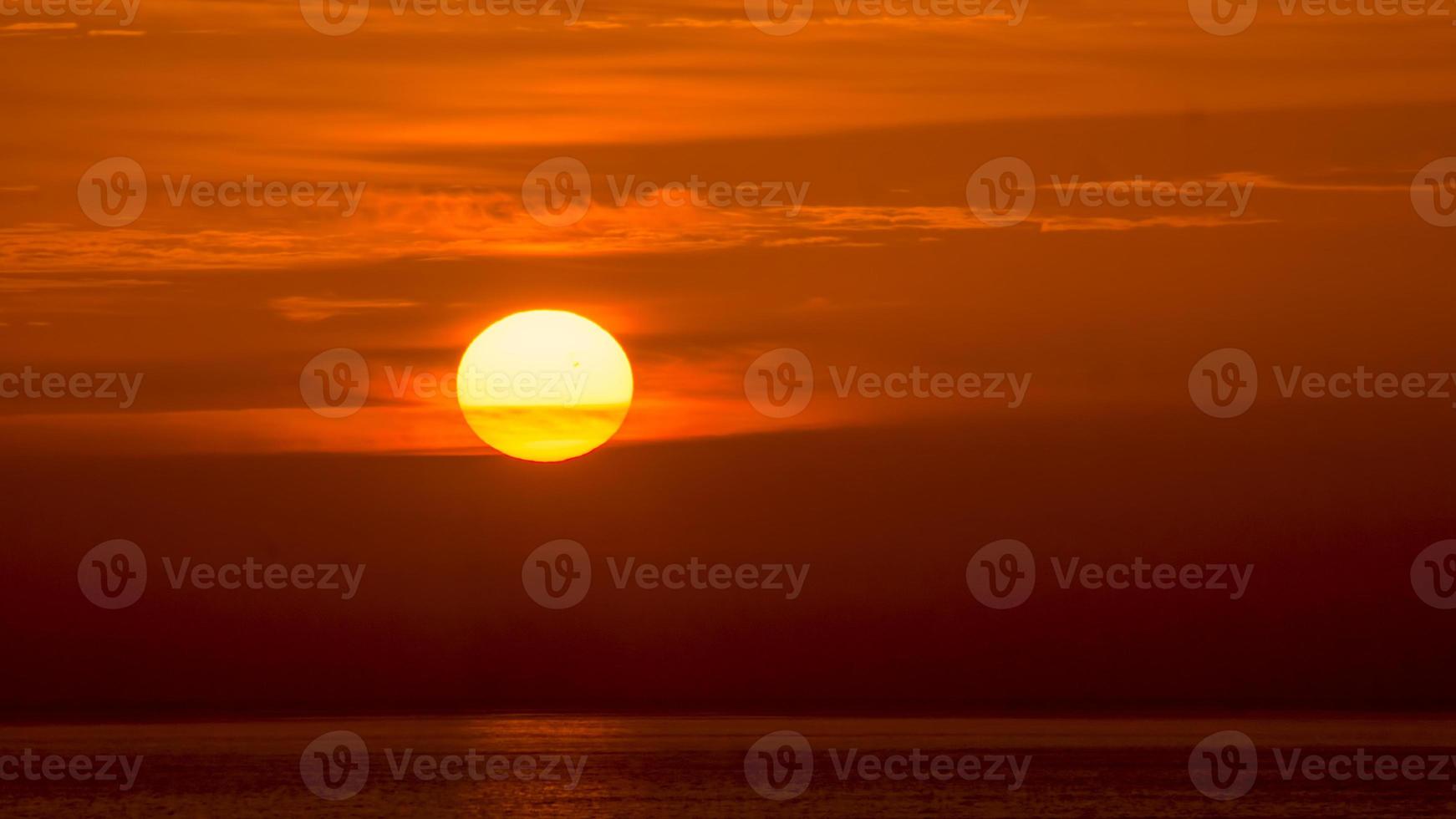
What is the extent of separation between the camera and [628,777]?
106 meters

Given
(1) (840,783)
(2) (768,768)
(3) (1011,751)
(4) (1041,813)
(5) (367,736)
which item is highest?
(5) (367,736)

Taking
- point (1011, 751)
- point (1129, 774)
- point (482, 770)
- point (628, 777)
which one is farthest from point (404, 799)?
point (1011, 751)

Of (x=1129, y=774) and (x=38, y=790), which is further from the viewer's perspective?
(x=1129, y=774)

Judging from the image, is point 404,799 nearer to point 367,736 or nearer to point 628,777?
point 628,777

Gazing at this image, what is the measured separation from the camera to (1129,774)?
107000mm

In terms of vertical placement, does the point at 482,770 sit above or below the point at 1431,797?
above

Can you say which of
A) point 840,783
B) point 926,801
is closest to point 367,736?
point 840,783

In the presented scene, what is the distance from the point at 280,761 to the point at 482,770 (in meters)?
23.5

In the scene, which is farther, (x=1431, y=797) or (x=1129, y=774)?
(x=1129, y=774)

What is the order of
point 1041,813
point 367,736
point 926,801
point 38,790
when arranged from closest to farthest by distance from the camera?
point 1041,813
point 926,801
point 38,790
point 367,736

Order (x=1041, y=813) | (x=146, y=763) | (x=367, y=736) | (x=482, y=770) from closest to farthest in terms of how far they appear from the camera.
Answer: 1. (x=1041, y=813)
2. (x=482, y=770)
3. (x=146, y=763)
4. (x=367, y=736)

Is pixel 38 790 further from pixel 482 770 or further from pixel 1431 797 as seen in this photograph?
pixel 1431 797

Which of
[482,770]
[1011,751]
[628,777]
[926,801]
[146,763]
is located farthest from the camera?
[1011,751]

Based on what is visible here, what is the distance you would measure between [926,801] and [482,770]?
4059 centimetres
